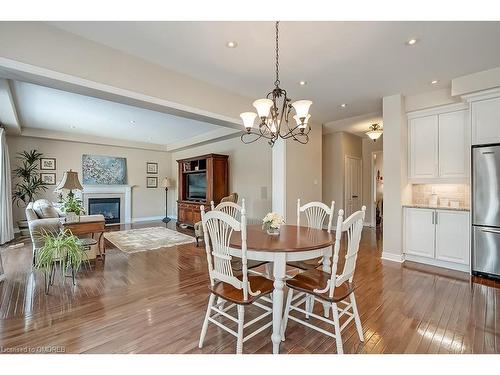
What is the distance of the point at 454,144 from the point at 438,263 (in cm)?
184

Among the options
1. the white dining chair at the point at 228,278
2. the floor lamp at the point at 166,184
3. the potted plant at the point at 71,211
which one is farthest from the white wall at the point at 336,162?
the potted plant at the point at 71,211

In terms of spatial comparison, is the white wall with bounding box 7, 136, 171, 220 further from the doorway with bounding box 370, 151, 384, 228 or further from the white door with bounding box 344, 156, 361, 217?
the doorway with bounding box 370, 151, 384, 228

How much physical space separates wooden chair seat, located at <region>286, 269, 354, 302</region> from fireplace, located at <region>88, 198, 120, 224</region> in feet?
25.2

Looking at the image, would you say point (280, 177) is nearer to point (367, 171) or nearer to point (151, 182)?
point (367, 171)

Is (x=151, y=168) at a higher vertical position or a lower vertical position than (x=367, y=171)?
higher

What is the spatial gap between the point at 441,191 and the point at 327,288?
3.57m

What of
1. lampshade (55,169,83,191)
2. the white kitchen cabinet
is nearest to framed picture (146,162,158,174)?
lampshade (55,169,83,191)

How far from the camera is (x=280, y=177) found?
4.66m

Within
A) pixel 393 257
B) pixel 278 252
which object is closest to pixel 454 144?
pixel 393 257

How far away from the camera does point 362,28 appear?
2.28 metres

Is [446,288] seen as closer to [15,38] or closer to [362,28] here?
[362,28]

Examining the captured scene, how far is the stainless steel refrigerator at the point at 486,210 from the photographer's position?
10.1 feet
